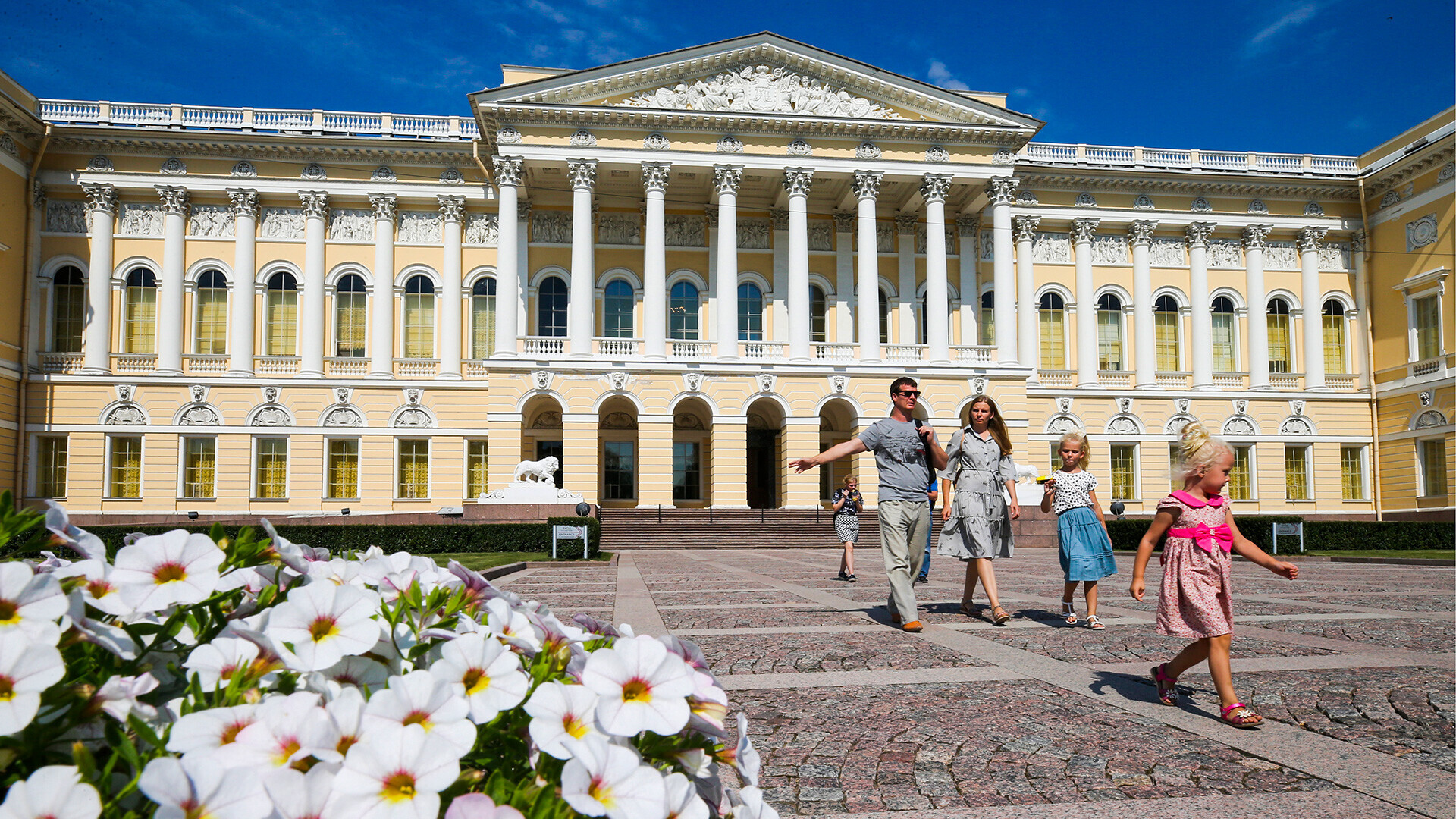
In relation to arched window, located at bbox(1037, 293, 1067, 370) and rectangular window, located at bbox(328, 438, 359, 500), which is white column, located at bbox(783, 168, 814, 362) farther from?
rectangular window, located at bbox(328, 438, 359, 500)

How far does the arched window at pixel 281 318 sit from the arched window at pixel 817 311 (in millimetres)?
19376

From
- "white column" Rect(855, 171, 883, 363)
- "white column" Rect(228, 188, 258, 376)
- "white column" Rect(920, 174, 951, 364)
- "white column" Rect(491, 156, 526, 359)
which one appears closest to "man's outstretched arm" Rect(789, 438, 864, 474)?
"white column" Rect(491, 156, 526, 359)

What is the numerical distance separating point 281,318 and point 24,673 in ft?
126

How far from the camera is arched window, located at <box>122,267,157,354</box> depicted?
115 feet

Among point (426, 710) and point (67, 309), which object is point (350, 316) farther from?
point (426, 710)

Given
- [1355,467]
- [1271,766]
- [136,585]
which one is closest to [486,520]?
[1271,766]

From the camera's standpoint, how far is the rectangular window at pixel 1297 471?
131 feet

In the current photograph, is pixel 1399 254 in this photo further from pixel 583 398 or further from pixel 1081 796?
pixel 1081 796

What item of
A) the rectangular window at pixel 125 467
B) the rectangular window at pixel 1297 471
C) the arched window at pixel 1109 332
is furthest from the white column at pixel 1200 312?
the rectangular window at pixel 125 467

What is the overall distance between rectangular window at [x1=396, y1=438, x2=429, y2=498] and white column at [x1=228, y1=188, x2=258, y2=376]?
6122mm

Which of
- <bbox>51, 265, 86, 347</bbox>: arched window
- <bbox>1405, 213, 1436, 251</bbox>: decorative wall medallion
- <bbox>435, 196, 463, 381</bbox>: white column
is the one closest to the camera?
<bbox>51, 265, 86, 347</bbox>: arched window

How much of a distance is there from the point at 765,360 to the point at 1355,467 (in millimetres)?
25704

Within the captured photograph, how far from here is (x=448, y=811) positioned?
0.97m

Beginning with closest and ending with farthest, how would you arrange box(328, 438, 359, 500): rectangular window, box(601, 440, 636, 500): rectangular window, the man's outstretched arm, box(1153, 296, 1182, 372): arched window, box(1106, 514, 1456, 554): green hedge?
the man's outstretched arm < box(1106, 514, 1456, 554): green hedge < box(328, 438, 359, 500): rectangular window < box(601, 440, 636, 500): rectangular window < box(1153, 296, 1182, 372): arched window
